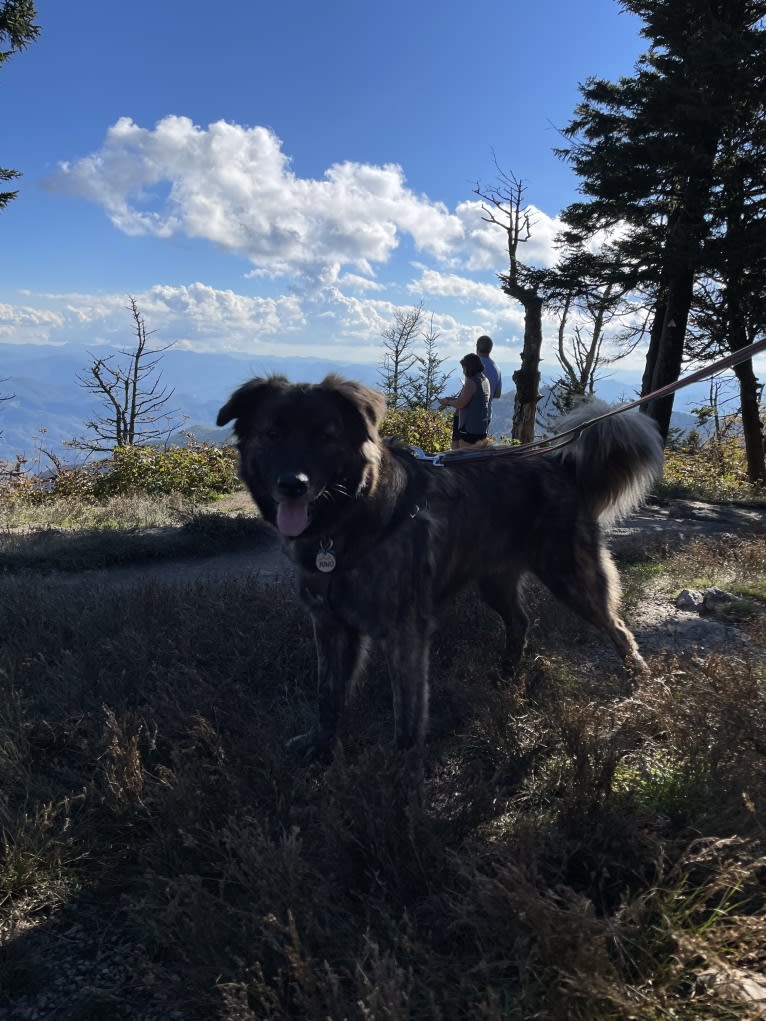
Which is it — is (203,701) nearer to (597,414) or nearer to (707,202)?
(597,414)

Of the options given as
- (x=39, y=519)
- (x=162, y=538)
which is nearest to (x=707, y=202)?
(x=162, y=538)

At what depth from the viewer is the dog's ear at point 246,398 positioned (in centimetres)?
358

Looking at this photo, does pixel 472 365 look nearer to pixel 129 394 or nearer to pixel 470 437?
pixel 470 437

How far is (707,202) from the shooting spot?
12953 mm

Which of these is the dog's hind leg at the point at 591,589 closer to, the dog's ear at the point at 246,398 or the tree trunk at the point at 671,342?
the dog's ear at the point at 246,398

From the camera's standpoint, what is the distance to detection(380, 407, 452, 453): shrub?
53.1 feet

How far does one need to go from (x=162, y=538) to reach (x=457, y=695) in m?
6.65

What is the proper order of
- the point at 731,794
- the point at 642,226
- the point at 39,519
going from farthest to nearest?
the point at 642,226 → the point at 39,519 → the point at 731,794

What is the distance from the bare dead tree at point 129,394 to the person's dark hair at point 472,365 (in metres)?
17.4

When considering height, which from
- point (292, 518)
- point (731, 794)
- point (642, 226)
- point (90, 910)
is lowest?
point (90, 910)

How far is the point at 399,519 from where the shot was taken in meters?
3.63

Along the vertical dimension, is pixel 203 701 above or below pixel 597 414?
below

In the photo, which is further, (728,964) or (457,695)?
(457,695)

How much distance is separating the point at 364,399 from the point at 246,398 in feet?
2.06
